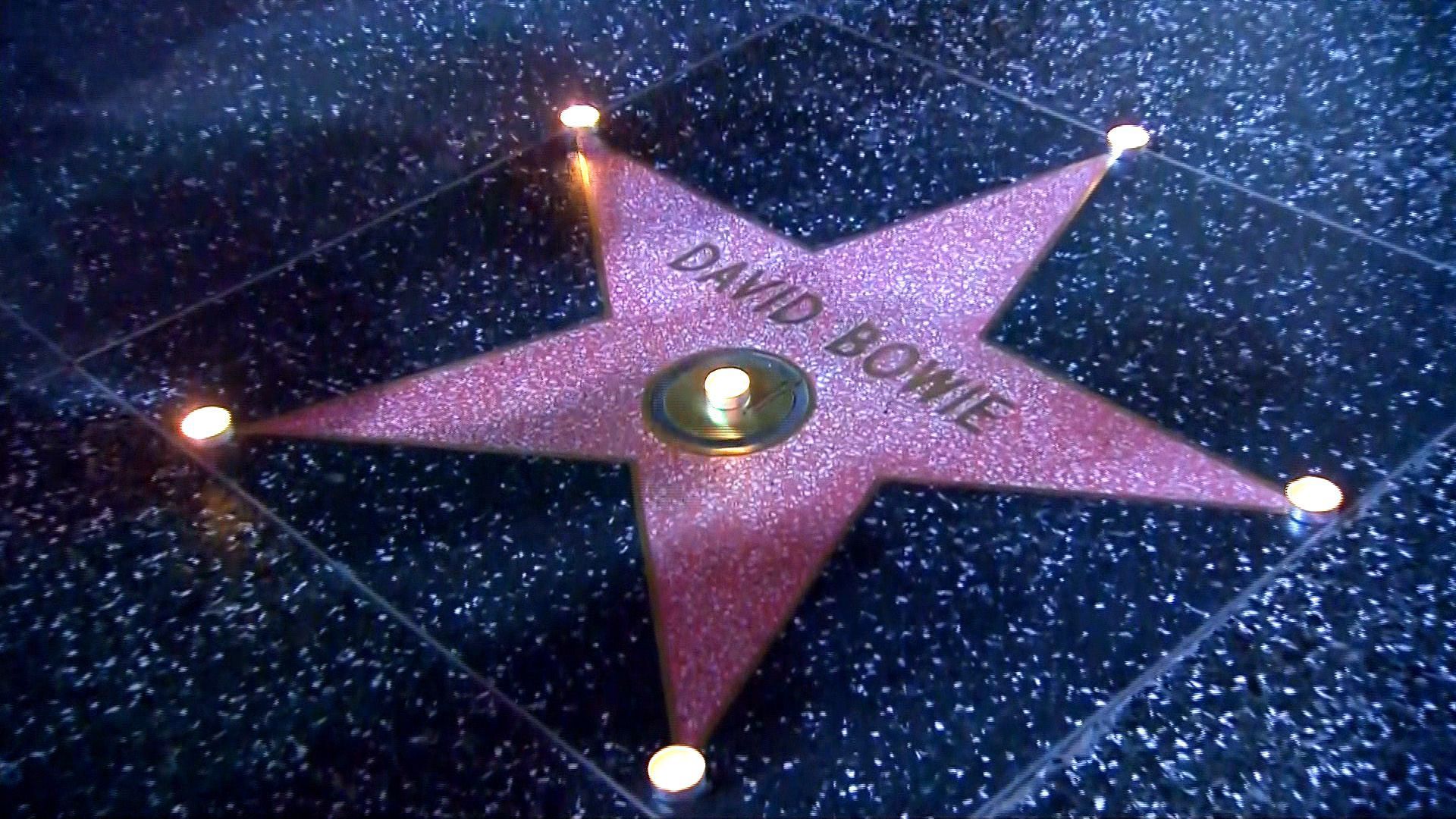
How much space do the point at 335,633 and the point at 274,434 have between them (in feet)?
0.68

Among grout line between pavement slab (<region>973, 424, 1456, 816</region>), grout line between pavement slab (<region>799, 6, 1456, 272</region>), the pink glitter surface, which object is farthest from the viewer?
grout line between pavement slab (<region>799, 6, 1456, 272</region>)

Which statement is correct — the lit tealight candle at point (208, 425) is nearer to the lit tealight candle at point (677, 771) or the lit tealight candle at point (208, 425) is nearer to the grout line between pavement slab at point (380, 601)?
the grout line between pavement slab at point (380, 601)

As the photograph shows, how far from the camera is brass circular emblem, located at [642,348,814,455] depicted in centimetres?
98

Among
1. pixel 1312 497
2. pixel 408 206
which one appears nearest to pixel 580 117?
pixel 408 206

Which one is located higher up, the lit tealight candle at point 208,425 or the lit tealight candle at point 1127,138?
the lit tealight candle at point 208,425

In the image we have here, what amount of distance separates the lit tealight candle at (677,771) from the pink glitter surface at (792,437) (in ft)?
0.04

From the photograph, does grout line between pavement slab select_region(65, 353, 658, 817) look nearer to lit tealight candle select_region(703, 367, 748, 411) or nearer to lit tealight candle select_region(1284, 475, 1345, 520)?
lit tealight candle select_region(703, 367, 748, 411)

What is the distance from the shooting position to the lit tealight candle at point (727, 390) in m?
1.00

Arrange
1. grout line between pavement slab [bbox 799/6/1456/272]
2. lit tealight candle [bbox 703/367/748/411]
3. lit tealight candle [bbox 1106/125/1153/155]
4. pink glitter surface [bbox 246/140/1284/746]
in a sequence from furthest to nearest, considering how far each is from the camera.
Result: lit tealight candle [bbox 1106/125/1153/155] → grout line between pavement slab [bbox 799/6/1456/272] → lit tealight candle [bbox 703/367/748/411] → pink glitter surface [bbox 246/140/1284/746]

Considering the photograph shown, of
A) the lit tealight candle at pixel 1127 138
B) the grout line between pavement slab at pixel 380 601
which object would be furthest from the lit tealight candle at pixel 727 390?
the lit tealight candle at pixel 1127 138

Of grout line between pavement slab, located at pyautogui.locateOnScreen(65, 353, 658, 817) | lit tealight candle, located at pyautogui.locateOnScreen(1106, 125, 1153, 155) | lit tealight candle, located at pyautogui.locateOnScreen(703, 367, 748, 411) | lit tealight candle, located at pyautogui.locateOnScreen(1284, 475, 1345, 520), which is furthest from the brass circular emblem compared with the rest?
lit tealight candle, located at pyautogui.locateOnScreen(1106, 125, 1153, 155)

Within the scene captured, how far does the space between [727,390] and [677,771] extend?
31 cm

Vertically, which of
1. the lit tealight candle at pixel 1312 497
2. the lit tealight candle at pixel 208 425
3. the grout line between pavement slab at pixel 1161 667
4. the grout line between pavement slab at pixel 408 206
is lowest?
the grout line between pavement slab at pixel 1161 667

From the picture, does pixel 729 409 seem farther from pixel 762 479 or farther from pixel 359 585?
pixel 359 585
